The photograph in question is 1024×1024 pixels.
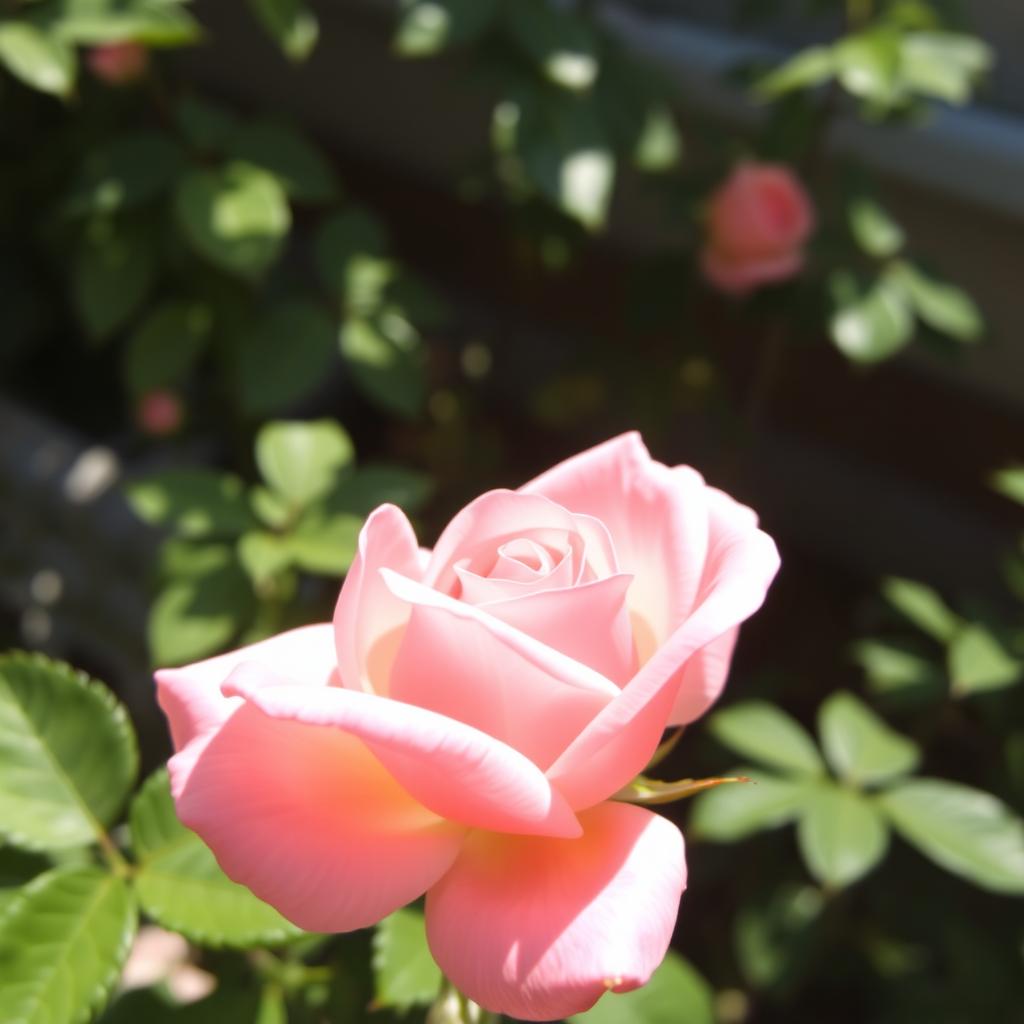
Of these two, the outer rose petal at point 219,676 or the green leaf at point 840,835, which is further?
the green leaf at point 840,835

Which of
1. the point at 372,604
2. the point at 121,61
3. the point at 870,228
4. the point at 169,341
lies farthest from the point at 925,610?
the point at 121,61

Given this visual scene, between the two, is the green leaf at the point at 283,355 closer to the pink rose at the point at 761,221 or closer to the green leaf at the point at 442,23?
the green leaf at the point at 442,23

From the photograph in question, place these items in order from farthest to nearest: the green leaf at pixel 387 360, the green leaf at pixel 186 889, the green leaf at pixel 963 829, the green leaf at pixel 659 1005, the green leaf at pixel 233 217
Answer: the green leaf at pixel 387 360 → the green leaf at pixel 233 217 → the green leaf at pixel 963 829 → the green leaf at pixel 659 1005 → the green leaf at pixel 186 889

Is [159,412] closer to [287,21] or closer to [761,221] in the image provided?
[287,21]

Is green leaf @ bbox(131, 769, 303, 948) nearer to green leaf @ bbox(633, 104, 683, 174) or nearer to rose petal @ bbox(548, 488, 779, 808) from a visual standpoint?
rose petal @ bbox(548, 488, 779, 808)

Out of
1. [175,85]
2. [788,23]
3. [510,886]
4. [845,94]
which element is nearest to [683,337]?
[845,94]

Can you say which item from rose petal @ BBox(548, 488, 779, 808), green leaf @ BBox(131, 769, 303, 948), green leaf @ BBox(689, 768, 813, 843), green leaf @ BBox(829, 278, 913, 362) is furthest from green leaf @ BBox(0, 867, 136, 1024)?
green leaf @ BBox(829, 278, 913, 362)

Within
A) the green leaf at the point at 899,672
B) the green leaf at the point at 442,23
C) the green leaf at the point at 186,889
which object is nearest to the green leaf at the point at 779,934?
the green leaf at the point at 899,672
